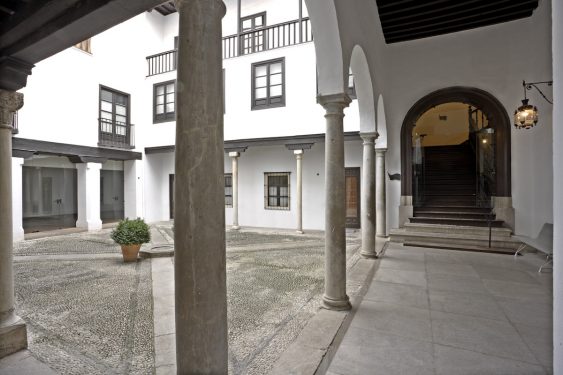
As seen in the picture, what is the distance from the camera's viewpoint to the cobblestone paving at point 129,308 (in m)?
2.76

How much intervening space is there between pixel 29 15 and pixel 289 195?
952cm

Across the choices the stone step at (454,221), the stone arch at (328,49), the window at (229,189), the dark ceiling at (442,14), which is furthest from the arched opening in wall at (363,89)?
the window at (229,189)

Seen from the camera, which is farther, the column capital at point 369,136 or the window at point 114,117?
the window at point 114,117

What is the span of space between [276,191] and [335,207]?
26.9ft

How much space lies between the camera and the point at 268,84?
1068 centimetres

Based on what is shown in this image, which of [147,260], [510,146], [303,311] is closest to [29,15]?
[303,311]

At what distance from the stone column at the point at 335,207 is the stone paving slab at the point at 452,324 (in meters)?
0.41

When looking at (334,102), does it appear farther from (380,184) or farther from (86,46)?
(86,46)

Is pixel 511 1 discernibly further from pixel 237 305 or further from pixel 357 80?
pixel 237 305

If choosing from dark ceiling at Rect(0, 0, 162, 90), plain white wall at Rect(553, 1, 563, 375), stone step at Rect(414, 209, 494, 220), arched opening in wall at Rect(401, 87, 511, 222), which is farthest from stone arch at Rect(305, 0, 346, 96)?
stone step at Rect(414, 209, 494, 220)

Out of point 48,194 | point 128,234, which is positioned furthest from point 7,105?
point 48,194

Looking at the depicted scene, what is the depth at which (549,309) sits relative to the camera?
358cm

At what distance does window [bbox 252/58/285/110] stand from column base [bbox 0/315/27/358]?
8978 mm

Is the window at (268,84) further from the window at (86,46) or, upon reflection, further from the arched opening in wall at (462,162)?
the window at (86,46)
